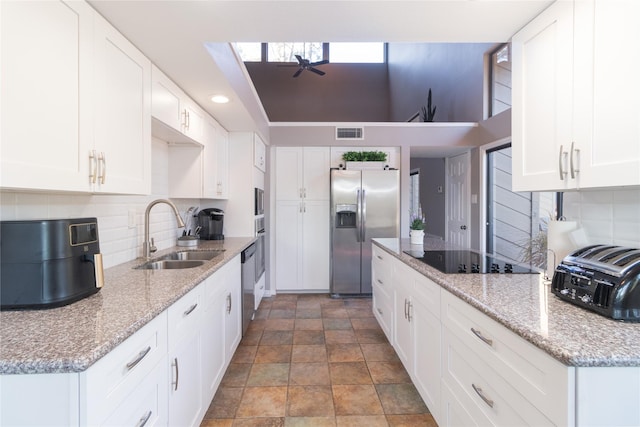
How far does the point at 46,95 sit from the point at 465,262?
2185mm

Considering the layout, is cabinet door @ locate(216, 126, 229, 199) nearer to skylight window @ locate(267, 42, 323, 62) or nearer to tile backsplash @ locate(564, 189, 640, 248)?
tile backsplash @ locate(564, 189, 640, 248)

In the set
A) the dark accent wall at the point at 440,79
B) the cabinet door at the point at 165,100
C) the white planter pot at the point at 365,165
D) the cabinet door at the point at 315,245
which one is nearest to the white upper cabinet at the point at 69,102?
the cabinet door at the point at 165,100

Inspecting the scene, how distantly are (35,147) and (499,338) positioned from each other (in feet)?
5.55

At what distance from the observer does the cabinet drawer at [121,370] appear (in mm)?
807

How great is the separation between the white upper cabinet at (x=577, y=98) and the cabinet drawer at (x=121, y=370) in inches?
67.2

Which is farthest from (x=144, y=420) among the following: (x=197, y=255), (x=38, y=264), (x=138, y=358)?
(x=197, y=255)

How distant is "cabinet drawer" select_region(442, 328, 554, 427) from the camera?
95 centimetres

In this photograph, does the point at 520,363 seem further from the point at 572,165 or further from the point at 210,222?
the point at 210,222

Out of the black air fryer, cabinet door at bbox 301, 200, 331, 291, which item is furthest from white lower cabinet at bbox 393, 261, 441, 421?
cabinet door at bbox 301, 200, 331, 291

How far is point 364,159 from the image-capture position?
13.5 feet

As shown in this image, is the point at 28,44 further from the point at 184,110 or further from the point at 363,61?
the point at 363,61

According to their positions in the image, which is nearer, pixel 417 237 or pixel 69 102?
pixel 69 102

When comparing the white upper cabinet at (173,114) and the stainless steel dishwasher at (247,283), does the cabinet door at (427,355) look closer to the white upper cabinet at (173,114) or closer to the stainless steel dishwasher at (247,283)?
the stainless steel dishwasher at (247,283)

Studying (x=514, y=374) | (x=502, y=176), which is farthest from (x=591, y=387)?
(x=502, y=176)
